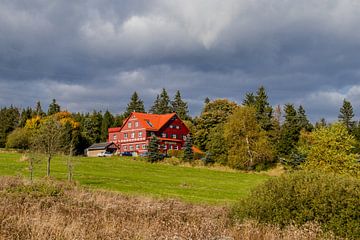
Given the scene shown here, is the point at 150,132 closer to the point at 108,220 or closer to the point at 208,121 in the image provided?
the point at 208,121

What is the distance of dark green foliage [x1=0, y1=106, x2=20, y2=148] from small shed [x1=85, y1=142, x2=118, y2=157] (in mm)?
20317

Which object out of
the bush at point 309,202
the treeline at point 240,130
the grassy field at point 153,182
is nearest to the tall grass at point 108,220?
the bush at point 309,202

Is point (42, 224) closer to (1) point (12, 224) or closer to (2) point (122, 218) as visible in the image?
(1) point (12, 224)

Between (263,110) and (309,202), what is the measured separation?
197 feet

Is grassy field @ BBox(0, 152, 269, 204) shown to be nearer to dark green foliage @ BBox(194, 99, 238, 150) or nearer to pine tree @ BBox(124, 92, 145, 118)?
dark green foliage @ BBox(194, 99, 238, 150)

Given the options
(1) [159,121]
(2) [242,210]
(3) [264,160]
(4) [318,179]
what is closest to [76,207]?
(2) [242,210]

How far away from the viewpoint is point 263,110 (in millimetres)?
70375

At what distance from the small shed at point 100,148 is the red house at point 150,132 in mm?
1912

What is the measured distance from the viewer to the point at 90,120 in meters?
91.1

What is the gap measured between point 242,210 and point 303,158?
136 feet

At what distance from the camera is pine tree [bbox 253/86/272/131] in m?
67.2

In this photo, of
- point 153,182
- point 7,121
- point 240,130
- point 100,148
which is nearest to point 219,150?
point 240,130

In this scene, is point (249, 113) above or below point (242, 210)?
above

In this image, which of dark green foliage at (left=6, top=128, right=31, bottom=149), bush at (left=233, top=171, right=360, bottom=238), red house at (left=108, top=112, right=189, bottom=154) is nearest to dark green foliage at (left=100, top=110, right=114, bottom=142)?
red house at (left=108, top=112, right=189, bottom=154)
